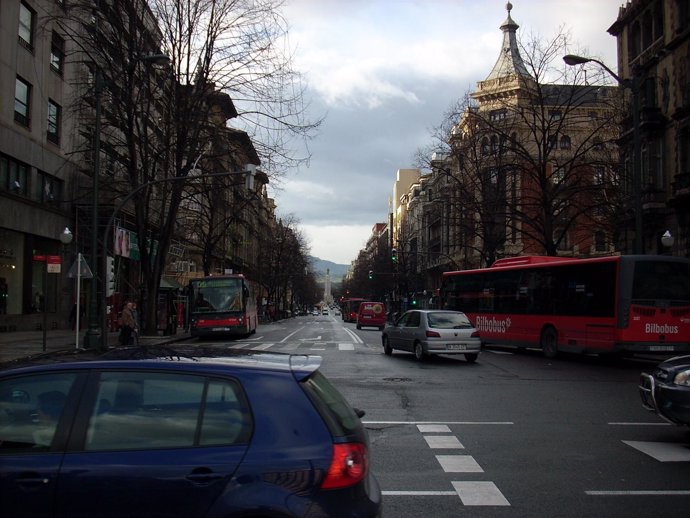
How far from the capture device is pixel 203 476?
11.1ft

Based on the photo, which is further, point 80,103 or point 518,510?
point 80,103

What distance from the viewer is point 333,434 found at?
3.60 meters

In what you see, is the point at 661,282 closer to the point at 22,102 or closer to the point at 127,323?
the point at 127,323

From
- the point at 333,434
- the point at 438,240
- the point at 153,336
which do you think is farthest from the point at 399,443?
the point at 438,240

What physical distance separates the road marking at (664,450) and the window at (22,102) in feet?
92.9

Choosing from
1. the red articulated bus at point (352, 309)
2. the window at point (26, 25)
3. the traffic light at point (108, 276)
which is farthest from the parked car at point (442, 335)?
the red articulated bus at point (352, 309)

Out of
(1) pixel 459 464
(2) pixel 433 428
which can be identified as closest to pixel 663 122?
(2) pixel 433 428

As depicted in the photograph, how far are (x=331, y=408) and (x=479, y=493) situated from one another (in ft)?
9.35

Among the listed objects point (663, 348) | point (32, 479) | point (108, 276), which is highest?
point (108, 276)

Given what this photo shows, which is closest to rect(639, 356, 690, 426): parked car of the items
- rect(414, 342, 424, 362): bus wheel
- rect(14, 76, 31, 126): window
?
rect(414, 342, 424, 362): bus wheel

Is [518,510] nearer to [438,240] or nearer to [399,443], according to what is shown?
[399,443]

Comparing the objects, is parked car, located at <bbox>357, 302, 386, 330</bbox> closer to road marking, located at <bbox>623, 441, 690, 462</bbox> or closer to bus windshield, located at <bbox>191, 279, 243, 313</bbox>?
bus windshield, located at <bbox>191, 279, 243, 313</bbox>

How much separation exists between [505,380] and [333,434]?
11.7m

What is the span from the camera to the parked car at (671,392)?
24.4ft
